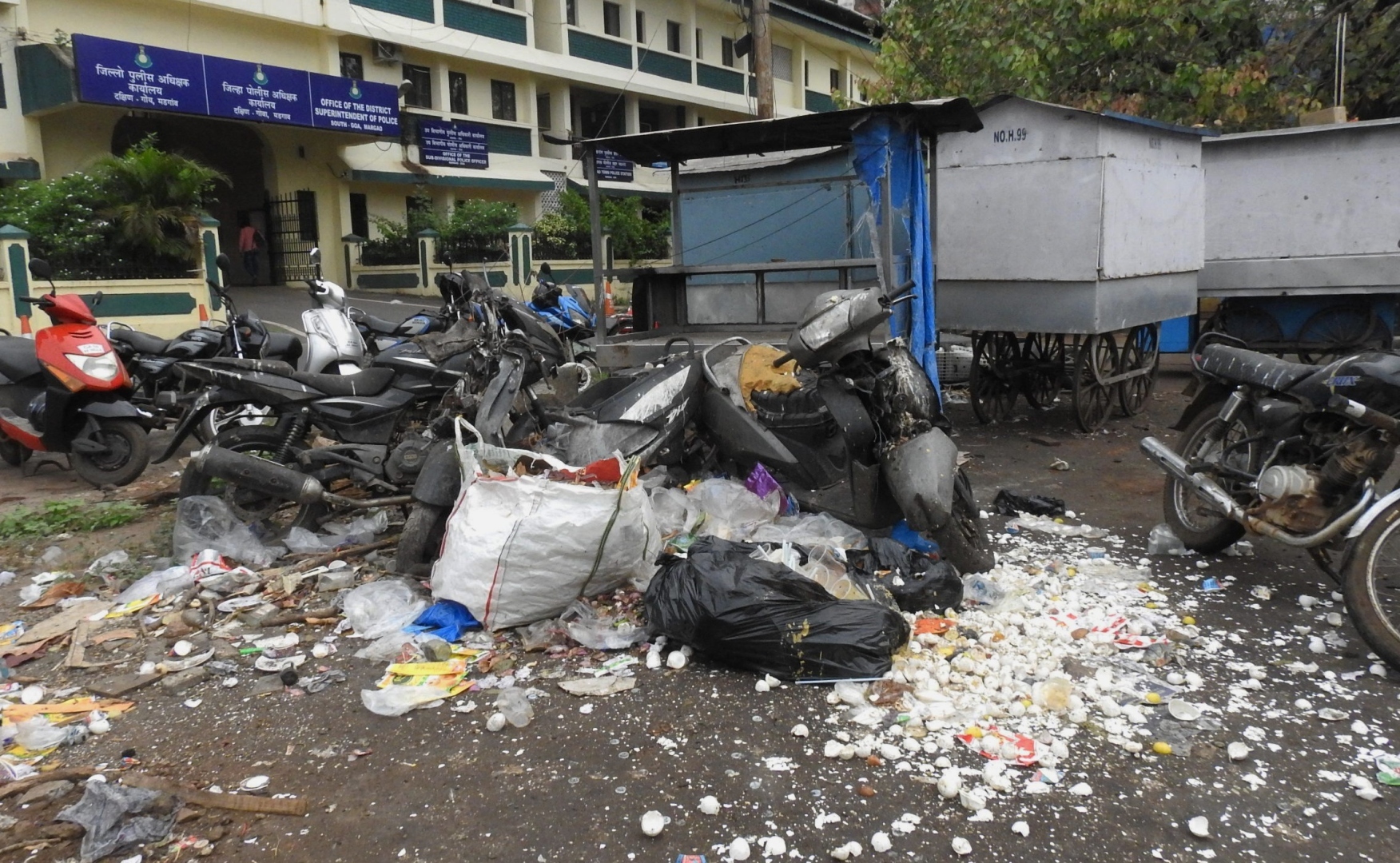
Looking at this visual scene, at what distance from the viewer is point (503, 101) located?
23125mm

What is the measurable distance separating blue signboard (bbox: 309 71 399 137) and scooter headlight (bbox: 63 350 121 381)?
12.6m

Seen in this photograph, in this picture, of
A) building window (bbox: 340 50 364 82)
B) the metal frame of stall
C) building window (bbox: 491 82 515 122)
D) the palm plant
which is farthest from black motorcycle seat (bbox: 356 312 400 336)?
building window (bbox: 491 82 515 122)

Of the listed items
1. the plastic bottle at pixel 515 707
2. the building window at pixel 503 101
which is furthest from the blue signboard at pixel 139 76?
the plastic bottle at pixel 515 707

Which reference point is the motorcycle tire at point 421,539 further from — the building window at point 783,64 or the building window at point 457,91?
the building window at point 783,64

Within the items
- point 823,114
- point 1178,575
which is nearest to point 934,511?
point 1178,575

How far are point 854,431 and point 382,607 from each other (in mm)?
2102

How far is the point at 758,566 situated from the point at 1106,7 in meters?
9.45

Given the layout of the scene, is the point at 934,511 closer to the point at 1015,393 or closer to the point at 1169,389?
the point at 1015,393

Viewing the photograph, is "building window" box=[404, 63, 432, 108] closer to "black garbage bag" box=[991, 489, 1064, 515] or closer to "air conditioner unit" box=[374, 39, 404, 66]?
"air conditioner unit" box=[374, 39, 404, 66]

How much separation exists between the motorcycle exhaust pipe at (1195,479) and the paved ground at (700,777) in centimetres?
58

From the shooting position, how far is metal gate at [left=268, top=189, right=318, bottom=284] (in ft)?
62.1

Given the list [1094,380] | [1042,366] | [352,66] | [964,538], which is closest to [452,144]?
[352,66]

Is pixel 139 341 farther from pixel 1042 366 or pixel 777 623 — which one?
pixel 1042 366

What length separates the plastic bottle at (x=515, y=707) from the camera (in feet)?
10.4
